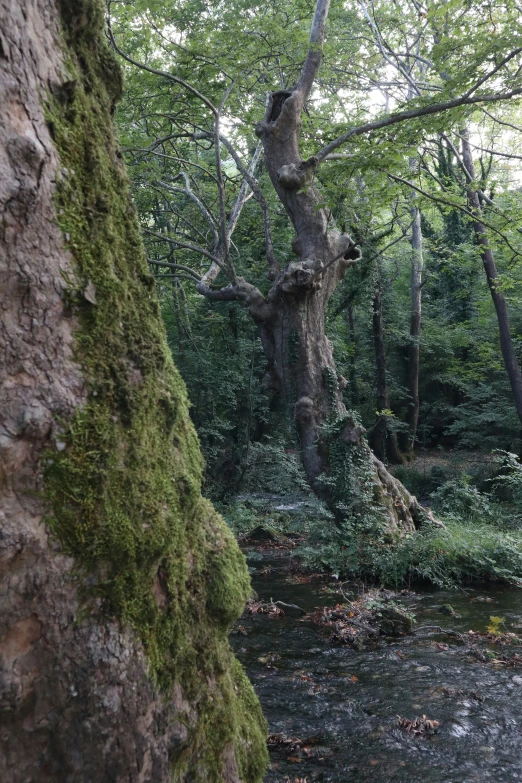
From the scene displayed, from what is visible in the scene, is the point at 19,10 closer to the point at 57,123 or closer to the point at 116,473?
the point at 57,123

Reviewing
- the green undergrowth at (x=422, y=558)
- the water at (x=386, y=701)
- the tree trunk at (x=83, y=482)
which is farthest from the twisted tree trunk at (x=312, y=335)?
the tree trunk at (x=83, y=482)

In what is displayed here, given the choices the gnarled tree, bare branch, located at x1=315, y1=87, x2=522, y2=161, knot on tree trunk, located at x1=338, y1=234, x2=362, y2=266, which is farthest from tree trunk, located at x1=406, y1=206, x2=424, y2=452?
bare branch, located at x1=315, y1=87, x2=522, y2=161

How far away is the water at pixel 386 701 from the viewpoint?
3.75 meters

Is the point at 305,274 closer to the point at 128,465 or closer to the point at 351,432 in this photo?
the point at 351,432

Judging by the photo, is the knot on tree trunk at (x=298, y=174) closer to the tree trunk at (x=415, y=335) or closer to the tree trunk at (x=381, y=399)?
the tree trunk at (x=381, y=399)

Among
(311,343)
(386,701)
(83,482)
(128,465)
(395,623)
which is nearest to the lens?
(83,482)

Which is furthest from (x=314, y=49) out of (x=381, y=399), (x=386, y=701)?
(x=386, y=701)

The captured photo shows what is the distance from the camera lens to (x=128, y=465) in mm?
1976

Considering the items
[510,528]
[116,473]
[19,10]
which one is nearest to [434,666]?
[116,473]

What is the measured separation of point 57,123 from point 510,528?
11.7 m

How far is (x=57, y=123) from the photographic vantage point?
6.31ft

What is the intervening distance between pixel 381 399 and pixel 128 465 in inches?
678

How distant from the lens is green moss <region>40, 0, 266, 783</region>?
1.81 m

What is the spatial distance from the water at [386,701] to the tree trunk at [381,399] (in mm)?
11508
